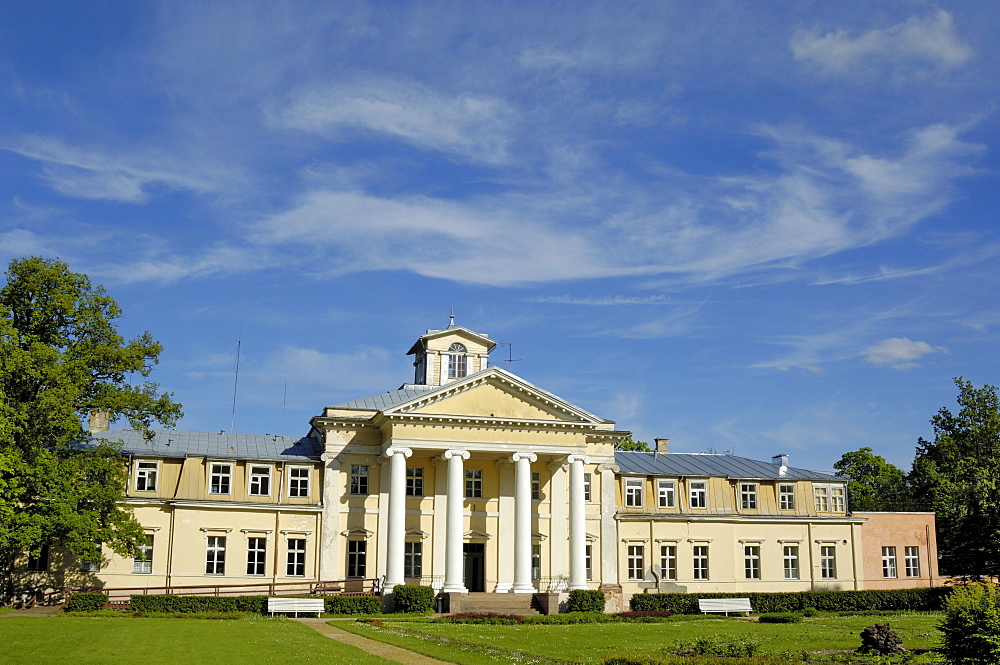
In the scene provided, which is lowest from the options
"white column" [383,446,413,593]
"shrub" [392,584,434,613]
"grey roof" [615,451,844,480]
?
"shrub" [392,584,434,613]

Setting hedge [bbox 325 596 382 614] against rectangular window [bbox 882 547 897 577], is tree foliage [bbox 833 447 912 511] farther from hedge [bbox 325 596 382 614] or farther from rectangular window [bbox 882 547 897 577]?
hedge [bbox 325 596 382 614]

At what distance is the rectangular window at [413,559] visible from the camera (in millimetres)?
46875

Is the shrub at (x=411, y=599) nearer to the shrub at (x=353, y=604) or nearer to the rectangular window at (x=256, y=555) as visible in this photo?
the shrub at (x=353, y=604)

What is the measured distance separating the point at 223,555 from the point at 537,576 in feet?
49.8

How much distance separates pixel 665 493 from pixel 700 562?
4.02 meters

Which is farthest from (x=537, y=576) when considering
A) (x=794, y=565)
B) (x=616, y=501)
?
(x=794, y=565)

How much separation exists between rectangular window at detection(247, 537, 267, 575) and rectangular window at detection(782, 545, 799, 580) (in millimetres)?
27509

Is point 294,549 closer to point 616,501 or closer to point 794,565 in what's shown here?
point 616,501

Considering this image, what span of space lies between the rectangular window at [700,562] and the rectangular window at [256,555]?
2212 centimetres

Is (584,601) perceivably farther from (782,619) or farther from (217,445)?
(217,445)

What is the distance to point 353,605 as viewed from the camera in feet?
136

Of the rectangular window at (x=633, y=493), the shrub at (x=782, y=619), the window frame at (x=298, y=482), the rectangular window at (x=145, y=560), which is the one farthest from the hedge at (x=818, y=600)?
the rectangular window at (x=145, y=560)

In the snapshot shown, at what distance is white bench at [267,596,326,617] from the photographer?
1550 inches

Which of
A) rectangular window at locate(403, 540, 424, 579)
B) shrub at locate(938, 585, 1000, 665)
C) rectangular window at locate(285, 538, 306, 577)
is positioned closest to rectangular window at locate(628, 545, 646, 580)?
rectangular window at locate(403, 540, 424, 579)
